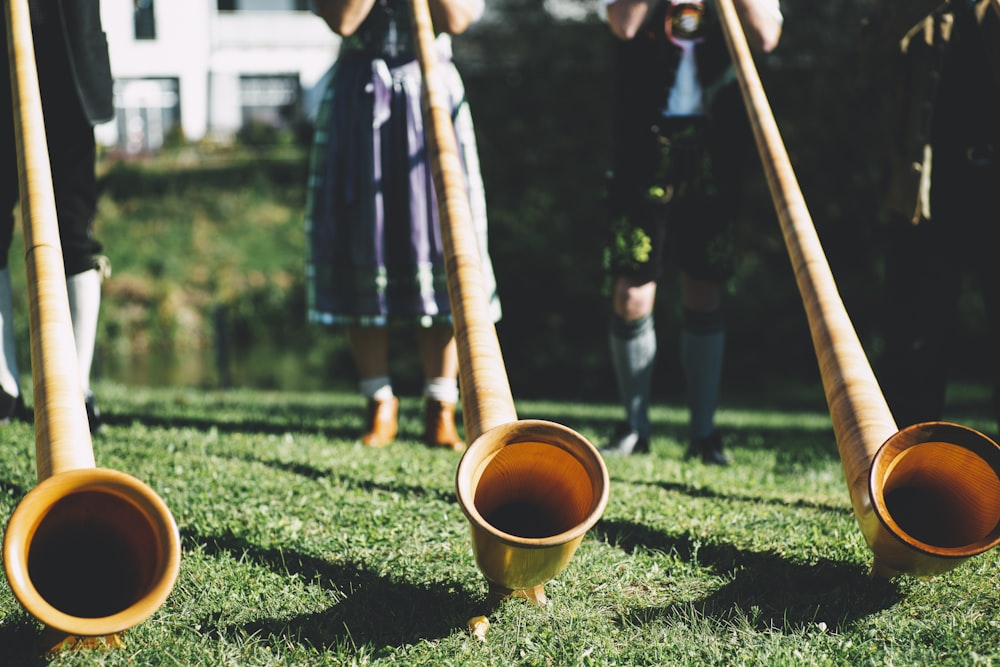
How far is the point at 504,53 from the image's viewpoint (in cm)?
1304

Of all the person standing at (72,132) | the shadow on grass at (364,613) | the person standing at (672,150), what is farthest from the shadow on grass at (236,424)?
the shadow on grass at (364,613)

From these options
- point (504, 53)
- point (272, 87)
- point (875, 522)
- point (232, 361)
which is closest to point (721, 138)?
point (875, 522)

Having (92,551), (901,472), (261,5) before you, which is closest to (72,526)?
(92,551)

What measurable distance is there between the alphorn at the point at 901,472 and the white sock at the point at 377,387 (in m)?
1.89

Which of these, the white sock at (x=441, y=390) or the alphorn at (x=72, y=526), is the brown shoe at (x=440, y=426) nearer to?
the white sock at (x=441, y=390)

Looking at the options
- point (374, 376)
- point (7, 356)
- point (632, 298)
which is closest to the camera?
point (7, 356)

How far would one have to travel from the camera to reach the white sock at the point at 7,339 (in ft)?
10.3

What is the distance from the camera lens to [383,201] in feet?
11.4

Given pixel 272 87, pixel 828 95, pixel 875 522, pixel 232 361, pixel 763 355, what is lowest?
pixel 232 361

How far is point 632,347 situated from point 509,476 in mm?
1750

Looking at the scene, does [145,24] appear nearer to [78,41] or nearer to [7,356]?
[78,41]

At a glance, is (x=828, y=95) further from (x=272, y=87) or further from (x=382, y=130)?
(x=272, y=87)

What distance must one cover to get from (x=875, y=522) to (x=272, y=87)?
69.0 feet

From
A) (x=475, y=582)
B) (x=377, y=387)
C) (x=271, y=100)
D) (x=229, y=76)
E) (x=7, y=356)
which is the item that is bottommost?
(x=271, y=100)
